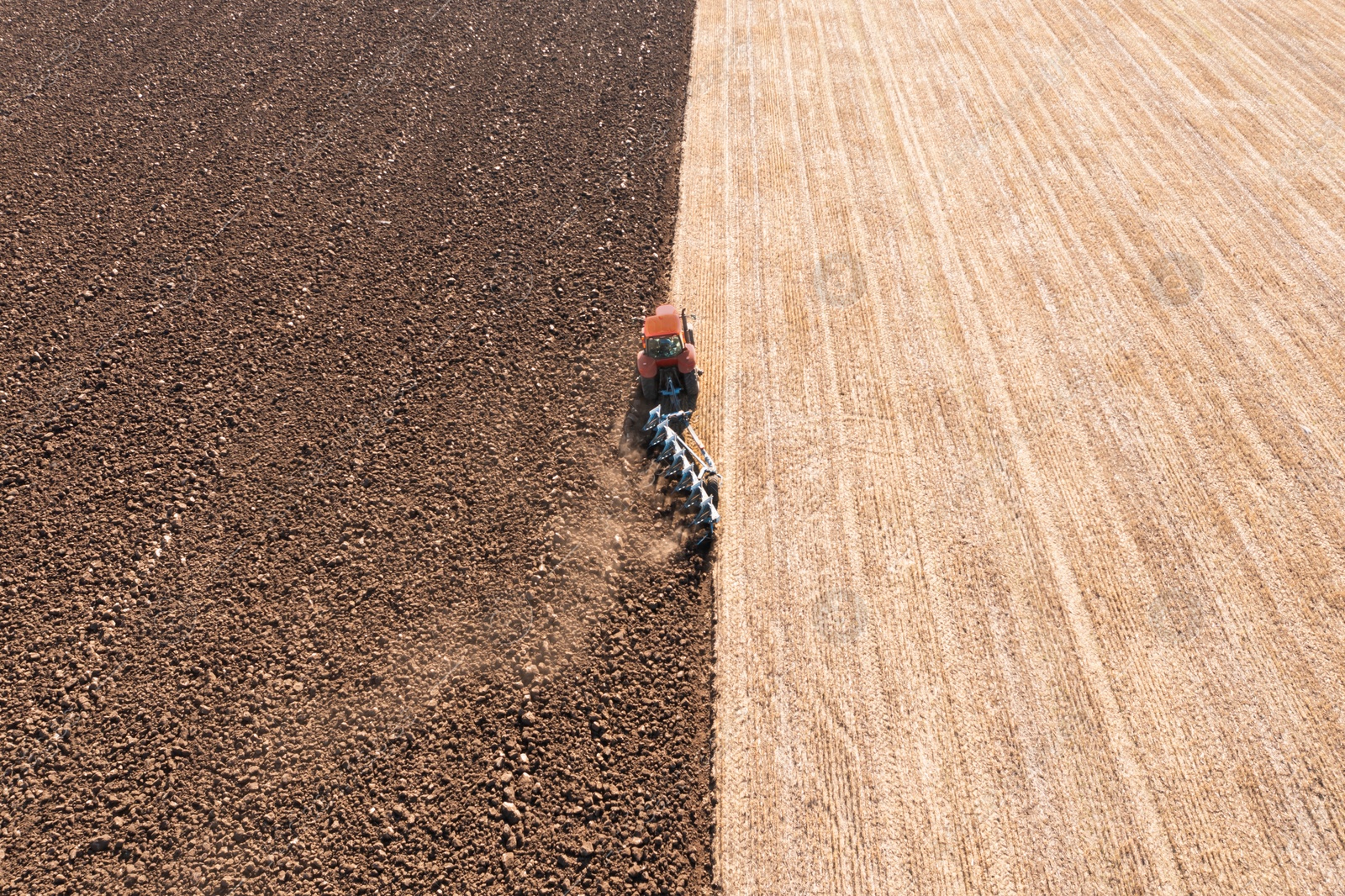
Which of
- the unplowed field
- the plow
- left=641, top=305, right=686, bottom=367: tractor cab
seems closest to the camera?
the unplowed field

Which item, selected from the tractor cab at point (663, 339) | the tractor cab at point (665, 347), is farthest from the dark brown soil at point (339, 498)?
the tractor cab at point (663, 339)

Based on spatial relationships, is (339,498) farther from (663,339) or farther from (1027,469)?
(1027,469)

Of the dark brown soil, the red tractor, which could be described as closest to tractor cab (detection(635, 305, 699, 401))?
the red tractor

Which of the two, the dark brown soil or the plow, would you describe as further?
the plow

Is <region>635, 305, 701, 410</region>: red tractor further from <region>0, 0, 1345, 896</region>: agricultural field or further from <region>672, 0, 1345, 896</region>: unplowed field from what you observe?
<region>672, 0, 1345, 896</region>: unplowed field

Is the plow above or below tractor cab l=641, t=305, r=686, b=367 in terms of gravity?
below

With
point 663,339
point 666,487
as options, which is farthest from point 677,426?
point 663,339
